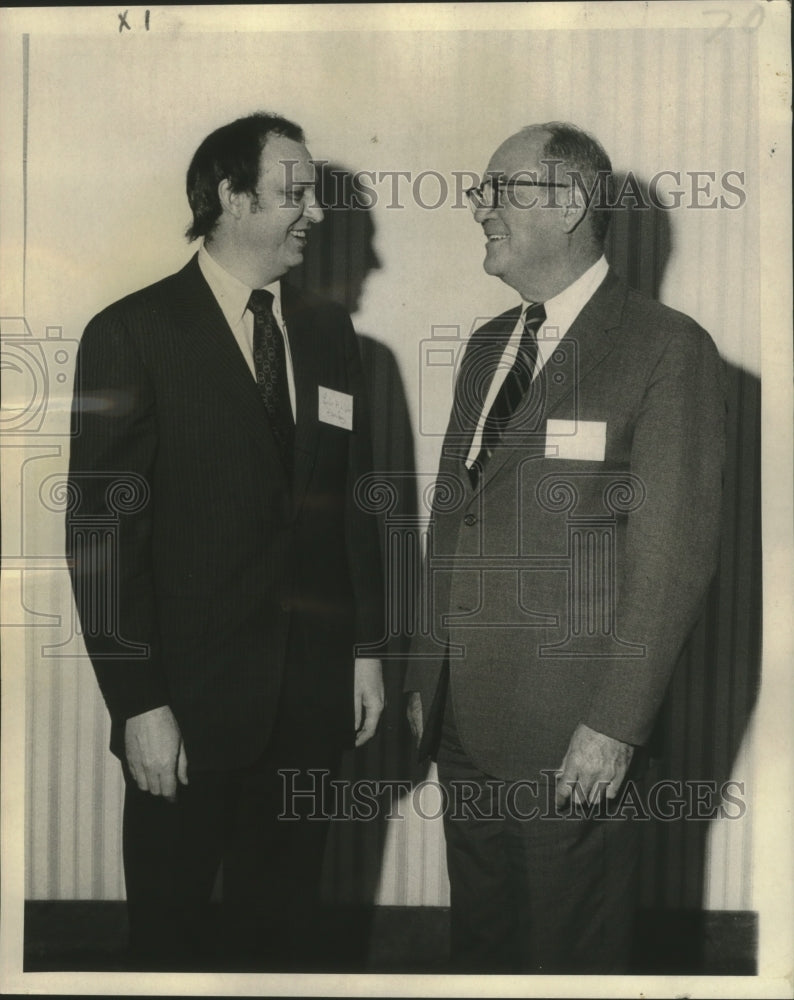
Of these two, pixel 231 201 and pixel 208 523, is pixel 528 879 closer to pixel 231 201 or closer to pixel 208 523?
pixel 208 523

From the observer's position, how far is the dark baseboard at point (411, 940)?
215 centimetres

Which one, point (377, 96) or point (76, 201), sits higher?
point (377, 96)

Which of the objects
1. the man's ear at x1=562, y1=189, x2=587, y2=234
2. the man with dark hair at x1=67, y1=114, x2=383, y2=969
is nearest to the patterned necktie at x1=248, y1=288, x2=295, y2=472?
the man with dark hair at x1=67, y1=114, x2=383, y2=969

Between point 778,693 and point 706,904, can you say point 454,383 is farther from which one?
point 706,904

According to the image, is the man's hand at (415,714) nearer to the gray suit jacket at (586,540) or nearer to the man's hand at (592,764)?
the gray suit jacket at (586,540)

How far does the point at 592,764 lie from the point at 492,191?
3.47 feet

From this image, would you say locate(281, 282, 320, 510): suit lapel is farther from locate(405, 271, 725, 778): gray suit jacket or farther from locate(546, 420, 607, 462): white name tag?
locate(546, 420, 607, 462): white name tag

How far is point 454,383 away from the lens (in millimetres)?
2098

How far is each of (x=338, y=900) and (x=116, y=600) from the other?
713mm

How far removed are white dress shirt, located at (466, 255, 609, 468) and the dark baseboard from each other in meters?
0.89

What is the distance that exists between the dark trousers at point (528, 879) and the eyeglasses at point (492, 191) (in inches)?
37.3

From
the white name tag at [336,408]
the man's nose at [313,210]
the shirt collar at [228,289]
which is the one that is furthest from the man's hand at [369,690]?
the man's nose at [313,210]

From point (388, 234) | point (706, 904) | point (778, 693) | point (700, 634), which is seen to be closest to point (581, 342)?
point (388, 234)

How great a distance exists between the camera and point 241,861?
2109 mm
